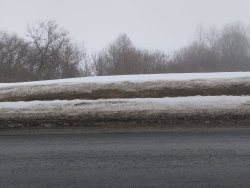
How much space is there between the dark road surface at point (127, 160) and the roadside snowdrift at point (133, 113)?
1.95 meters

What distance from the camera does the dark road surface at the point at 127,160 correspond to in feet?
19.2

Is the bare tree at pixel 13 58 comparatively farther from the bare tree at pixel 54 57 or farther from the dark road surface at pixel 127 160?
the dark road surface at pixel 127 160

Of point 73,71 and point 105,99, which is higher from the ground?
point 73,71

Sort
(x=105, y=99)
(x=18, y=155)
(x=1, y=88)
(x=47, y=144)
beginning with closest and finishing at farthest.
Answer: (x=18, y=155)
(x=47, y=144)
(x=105, y=99)
(x=1, y=88)

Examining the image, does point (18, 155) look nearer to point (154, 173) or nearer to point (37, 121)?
point (154, 173)

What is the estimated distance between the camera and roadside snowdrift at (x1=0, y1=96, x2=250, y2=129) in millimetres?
12000

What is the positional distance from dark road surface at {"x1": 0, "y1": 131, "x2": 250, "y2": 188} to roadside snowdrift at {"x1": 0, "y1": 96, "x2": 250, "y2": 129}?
1948 millimetres

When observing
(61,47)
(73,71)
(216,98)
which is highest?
(61,47)

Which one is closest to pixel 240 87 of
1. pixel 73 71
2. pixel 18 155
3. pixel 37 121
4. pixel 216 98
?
pixel 216 98

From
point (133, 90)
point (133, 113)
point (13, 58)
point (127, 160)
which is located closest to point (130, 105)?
point (133, 113)

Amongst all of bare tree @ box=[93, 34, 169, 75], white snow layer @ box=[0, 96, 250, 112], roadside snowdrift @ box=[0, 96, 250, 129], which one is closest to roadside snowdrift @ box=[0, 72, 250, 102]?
white snow layer @ box=[0, 96, 250, 112]

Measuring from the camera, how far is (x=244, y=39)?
6925cm

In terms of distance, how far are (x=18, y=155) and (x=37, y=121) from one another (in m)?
4.40

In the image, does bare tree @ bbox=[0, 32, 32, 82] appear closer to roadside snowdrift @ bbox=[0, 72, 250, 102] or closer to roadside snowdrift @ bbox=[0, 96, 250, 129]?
roadside snowdrift @ bbox=[0, 72, 250, 102]
